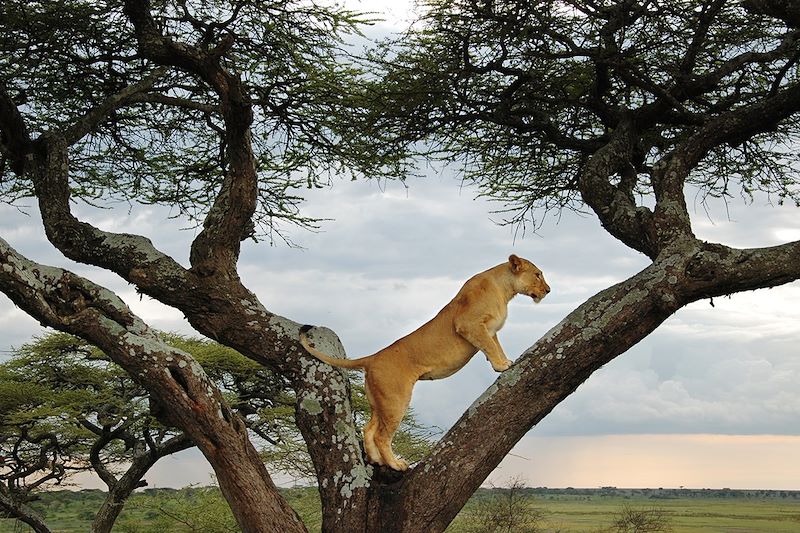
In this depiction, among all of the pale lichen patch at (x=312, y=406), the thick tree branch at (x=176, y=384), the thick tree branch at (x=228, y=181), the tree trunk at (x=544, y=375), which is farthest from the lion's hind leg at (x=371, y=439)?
the thick tree branch at (x=228, y=181)

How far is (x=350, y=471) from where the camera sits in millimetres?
6738

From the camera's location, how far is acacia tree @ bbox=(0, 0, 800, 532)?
669 cm

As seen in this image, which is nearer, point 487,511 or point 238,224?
point 238,224

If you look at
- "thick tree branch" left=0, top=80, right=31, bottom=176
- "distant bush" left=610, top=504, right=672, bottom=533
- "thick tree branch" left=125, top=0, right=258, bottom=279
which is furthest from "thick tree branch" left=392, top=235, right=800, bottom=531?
"distant bush" left=610, top=504, right=672, bottom=533

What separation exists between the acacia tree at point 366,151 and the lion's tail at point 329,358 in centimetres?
9

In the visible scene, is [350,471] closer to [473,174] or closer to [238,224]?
[238,224]

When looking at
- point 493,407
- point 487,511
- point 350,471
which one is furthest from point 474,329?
point 487,511

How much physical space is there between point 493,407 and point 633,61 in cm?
466

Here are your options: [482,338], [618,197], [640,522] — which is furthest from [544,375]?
[640,522]

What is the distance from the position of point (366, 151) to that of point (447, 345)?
4.85 m

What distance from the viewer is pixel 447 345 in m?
6.42

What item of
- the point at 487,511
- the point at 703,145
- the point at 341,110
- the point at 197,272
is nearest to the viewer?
the point at 197,272

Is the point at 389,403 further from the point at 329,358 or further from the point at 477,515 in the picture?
the point at 477,515

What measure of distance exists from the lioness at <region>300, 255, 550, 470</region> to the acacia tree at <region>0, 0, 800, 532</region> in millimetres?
400
